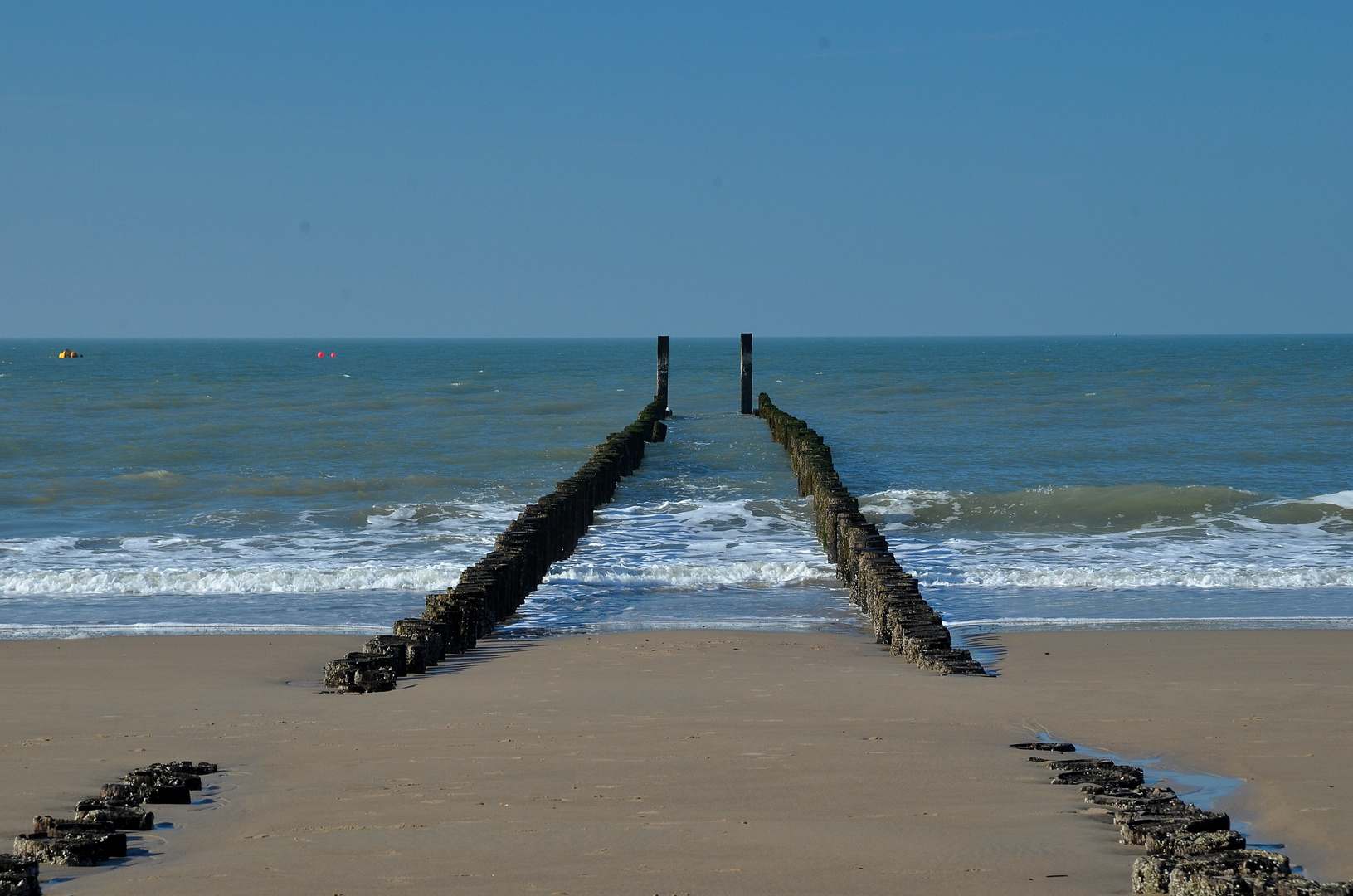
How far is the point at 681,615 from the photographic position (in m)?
11.6

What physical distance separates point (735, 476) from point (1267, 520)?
879cm

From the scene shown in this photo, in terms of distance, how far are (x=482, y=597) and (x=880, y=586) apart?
3.20 metres

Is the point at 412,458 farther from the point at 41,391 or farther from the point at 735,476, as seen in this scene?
the point at 41,391

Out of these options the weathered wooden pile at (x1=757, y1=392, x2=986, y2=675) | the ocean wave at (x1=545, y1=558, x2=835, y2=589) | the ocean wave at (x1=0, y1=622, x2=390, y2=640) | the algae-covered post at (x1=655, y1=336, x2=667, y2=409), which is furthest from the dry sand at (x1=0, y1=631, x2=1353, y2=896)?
the algae-covered post at (x1=655, y1=336, x2=667, y2=409)

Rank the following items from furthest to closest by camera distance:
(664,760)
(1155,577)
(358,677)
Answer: (1155,577)
(358,677)
(664,760)

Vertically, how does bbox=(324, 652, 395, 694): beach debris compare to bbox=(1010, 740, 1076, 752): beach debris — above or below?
below

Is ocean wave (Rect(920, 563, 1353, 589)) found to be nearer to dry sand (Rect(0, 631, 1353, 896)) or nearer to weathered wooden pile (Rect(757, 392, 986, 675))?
weathered wooden pile (Rect(757, 392, 986, 675))

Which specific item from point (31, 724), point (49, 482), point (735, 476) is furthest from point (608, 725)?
point (49, 482)

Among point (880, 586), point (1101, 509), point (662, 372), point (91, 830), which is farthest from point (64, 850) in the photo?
point (662, 372)

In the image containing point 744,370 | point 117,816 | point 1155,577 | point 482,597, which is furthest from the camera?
point 744,370

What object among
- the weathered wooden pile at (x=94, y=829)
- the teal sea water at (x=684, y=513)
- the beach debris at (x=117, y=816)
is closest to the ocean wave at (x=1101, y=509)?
the teal sea water at (x=684, y=513)

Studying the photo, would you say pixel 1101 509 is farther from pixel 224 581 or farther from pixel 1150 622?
pixel 224 581

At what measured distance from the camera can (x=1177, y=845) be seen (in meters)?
4.22

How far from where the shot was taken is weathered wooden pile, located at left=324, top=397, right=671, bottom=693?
26.6 ft
